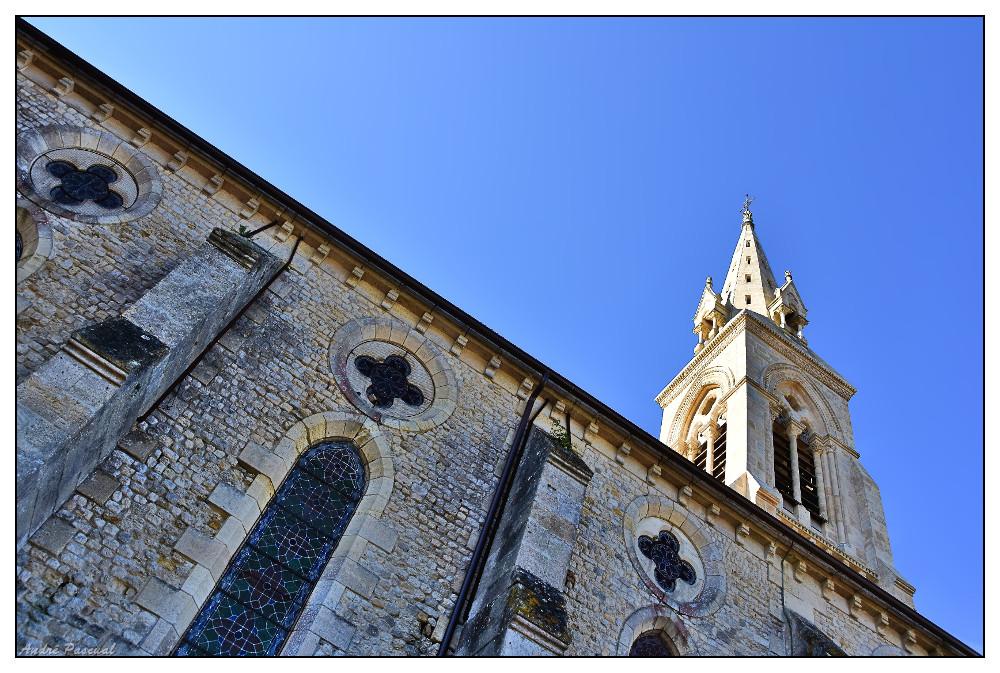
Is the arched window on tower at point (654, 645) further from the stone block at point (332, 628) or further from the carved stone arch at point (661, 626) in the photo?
the stone block at point (332, 628)

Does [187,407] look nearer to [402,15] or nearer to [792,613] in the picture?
[402,15]

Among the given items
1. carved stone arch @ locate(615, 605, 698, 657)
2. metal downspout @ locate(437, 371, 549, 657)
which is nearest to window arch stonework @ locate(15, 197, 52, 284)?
metal downspout @ locate(437, 371, 549, 657)

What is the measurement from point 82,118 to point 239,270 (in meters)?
2.84

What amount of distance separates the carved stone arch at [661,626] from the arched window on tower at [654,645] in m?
0.04

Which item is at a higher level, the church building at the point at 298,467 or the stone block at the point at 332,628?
the church building at the point at 298,467

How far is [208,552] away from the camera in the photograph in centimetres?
745

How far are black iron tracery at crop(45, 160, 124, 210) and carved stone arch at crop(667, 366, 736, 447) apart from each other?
Answer: 631 inches

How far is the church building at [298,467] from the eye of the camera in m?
7.07

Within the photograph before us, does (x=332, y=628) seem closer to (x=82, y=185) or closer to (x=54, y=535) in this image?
(x=54, y=535)

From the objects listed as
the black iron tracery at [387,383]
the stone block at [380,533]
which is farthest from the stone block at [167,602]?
the black iron tracery at [387,383]

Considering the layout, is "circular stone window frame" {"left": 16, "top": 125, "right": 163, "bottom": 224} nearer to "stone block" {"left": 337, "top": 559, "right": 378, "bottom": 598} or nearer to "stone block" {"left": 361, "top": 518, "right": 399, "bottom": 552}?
"stone block" {"left": 361, "top": 518, "right": 399, "bottom": 552}

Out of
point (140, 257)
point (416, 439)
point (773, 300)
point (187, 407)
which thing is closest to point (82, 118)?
point (140, 257)

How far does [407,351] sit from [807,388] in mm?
15020

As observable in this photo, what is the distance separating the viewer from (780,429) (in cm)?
2086
